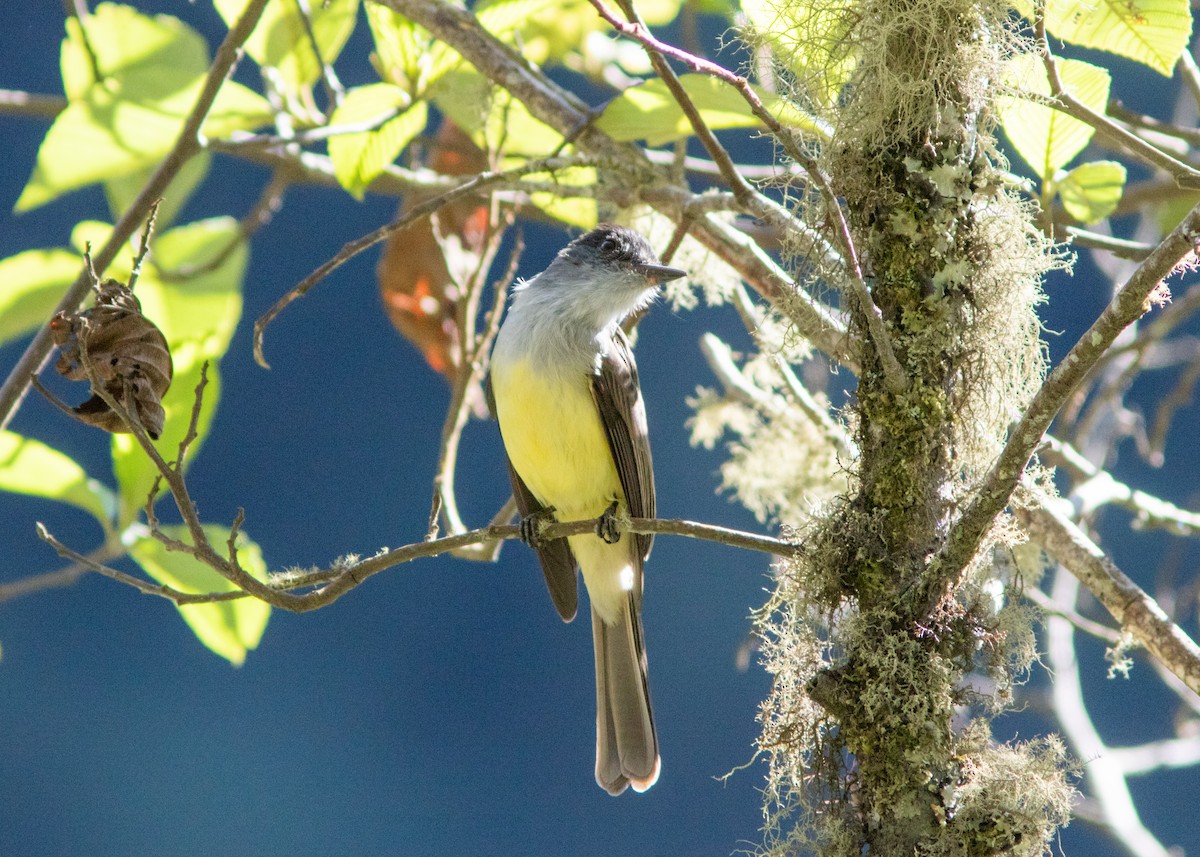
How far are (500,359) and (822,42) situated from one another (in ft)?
4.93

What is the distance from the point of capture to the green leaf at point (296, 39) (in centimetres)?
339

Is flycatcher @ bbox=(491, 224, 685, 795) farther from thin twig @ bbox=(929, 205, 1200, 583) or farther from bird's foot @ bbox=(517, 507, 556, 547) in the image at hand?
thin twig @ bbox=(929, 205, 1200, 583)

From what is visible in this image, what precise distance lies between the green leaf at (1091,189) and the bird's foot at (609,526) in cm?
123

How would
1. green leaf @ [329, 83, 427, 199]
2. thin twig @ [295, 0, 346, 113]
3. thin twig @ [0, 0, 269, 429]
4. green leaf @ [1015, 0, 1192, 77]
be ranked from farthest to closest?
thin twig @ [295, 0, 346, 113]
green leaf @ [329, 83, 427, 199]
thin twig @ [0, 0, 269, 429]
green leaf @ [1015, 0, 1192, 77]

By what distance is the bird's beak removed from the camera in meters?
3.38

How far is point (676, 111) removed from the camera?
289 centimetres

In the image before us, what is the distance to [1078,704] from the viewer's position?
15.3ft

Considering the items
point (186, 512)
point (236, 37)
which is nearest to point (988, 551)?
point (186, 512)

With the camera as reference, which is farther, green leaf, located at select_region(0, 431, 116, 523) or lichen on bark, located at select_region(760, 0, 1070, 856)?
green leaf, located at select_region(0, 431, 116, 523)

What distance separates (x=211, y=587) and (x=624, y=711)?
1.20 m

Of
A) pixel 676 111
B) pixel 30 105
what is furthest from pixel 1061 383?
pixel 30 105

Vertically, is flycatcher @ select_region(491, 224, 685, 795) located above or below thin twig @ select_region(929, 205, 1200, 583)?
above

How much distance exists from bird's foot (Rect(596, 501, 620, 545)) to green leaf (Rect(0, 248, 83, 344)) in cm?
162

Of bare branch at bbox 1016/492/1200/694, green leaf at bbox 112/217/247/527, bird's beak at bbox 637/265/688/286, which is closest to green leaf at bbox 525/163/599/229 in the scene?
bird's beak at bbox 637/265/688/286
